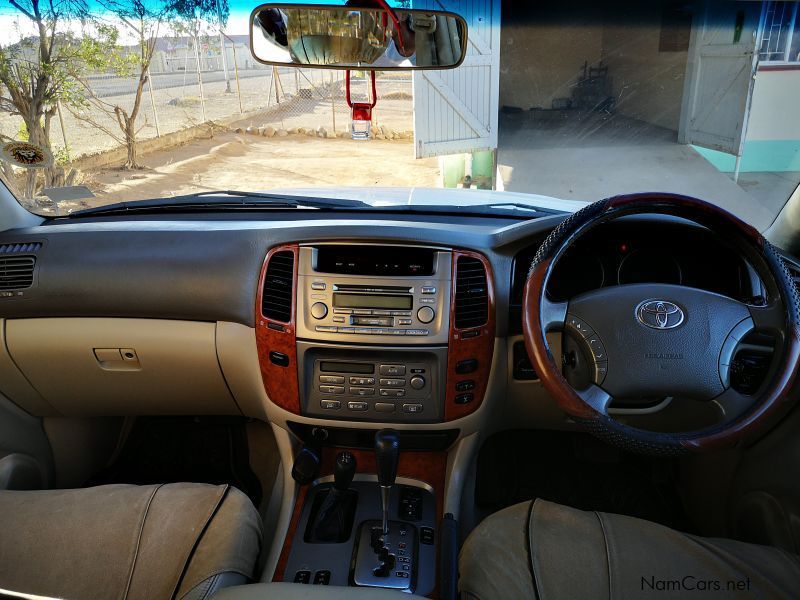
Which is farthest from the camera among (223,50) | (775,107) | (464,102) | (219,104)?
(464,102)

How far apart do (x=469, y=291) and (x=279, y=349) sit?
0.63 metres

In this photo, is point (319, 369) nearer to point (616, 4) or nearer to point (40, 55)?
point (40, 55)

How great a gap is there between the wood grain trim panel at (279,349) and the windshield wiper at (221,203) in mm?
365

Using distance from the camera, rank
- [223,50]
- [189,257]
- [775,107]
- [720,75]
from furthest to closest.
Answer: [720,75], [775,107], [223,50], [189,257]

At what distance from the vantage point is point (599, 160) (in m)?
4.12

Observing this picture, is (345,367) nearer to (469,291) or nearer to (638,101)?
(469,291)

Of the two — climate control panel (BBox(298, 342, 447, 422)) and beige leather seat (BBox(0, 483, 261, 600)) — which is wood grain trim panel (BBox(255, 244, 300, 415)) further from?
beige leather seat (BBox(0, 483, 261, 600))

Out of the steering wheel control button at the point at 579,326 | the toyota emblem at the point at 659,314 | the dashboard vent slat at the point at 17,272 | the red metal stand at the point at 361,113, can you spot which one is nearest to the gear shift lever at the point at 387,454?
the steering wheel control button at the point at 579,326

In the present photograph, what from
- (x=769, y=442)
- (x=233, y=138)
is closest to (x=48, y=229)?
(x=233, y=138)

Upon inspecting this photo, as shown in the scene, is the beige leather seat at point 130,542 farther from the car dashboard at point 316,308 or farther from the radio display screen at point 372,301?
the radio display screen at point 372,301

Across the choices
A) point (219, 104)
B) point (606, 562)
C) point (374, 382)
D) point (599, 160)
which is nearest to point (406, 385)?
point (374, 382)

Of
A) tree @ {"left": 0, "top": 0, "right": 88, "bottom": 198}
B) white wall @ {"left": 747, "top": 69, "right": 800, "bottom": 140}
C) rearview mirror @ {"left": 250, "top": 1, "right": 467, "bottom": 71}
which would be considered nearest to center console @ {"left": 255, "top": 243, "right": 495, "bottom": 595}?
rearview mirror @ {"left": 250, "top": 1, "right": 467, "bottom": 71}

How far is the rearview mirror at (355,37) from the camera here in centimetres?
181

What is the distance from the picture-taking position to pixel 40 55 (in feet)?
7.36
